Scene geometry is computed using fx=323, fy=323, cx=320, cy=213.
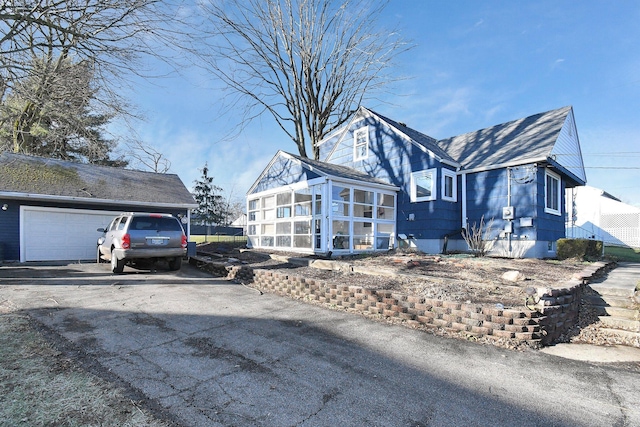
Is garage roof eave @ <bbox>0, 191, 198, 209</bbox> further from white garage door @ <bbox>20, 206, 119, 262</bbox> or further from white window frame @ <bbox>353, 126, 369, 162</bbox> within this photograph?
white window frame @ <bbox>353, 126, 369, 162</bbox>

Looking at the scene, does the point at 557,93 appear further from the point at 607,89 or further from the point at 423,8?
the point at 423,8

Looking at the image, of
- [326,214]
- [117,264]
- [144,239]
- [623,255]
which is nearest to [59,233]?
[117,264]

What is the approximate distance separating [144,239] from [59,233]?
682 centimetres

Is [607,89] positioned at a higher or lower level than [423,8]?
lower

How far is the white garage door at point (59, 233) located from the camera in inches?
469

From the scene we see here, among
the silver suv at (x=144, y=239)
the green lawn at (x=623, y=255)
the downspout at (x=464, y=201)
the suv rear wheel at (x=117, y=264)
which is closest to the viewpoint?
the silver suv at (x=144, y=239)

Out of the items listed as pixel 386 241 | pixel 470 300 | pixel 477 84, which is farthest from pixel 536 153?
pixel 470 300

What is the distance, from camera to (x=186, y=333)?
4.29 meters

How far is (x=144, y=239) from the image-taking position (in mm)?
8461

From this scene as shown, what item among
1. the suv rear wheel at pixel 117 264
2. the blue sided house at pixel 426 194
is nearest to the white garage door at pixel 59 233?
the suv rear wheel at pixel 117 264

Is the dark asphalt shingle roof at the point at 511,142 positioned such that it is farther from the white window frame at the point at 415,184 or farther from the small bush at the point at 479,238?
the small bush at the point at 479,238

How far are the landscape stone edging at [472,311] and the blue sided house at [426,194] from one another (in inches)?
204

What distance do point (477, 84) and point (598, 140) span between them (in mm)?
6795

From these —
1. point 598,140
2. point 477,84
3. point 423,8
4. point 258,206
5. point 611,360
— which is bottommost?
point 611,360
